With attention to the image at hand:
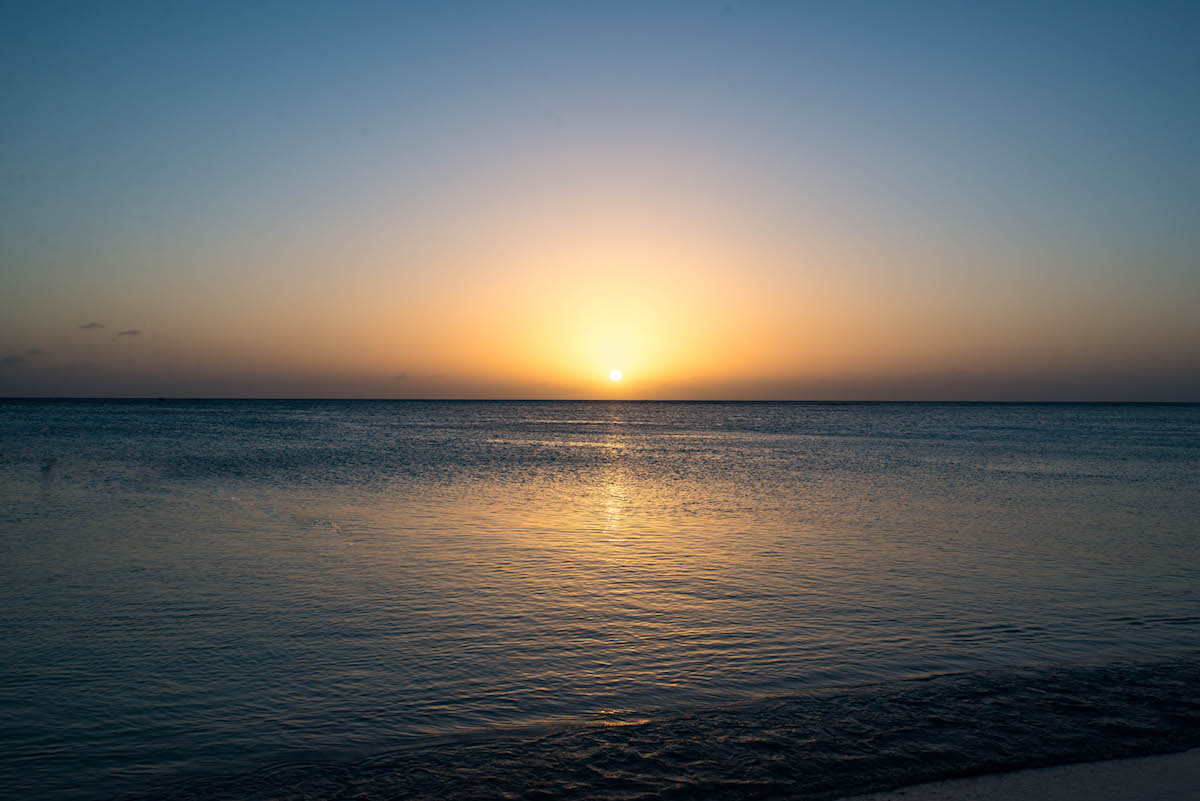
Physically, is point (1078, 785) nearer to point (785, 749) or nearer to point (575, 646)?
point (785, 749)

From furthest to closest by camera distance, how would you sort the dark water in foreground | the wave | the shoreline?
the dark water in foreground → the wave → the shoreline

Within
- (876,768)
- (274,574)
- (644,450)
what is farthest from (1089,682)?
(644,450)

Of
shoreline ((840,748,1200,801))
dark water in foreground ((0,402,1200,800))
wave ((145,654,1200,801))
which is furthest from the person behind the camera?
dark water in foreground ((0,402,1200,800))

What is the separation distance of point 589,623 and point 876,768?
15.3 feet

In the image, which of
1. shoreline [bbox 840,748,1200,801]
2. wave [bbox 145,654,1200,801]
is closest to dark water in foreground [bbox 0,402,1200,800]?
wave [bbox 145,654,1200,801]

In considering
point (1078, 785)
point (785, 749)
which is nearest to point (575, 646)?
point (785, 749)

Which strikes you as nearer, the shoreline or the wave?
the shoreline

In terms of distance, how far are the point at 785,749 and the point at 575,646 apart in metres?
3.32

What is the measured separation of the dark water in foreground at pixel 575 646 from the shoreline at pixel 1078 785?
176 millimetres

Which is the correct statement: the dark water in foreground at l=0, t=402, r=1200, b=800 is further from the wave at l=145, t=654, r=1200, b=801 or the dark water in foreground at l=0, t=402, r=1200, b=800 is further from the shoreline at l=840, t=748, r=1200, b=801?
the shoreline at l=840, t=748, r=1200, b=801

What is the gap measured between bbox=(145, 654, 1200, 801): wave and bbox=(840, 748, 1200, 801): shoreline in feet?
0.36

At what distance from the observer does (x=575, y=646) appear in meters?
9.20

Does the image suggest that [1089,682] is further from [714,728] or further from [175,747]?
[175,747]

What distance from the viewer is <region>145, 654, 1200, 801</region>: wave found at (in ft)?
19.0
